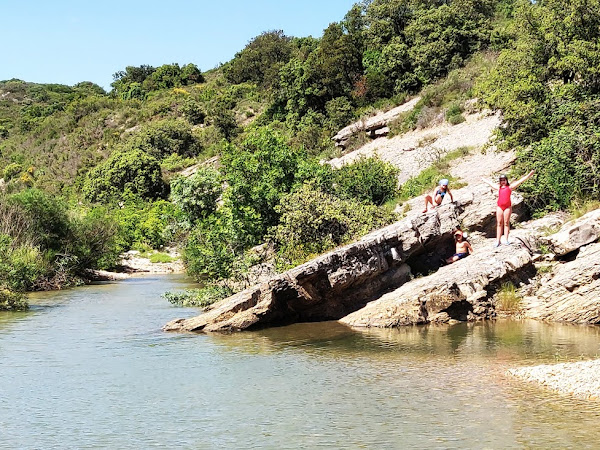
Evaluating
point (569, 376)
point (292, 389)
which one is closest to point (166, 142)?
point (292, 389)

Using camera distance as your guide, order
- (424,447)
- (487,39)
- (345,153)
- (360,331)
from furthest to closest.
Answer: (487,39), (345,153), (360,331), (424,447)

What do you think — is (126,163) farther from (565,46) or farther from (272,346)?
(272,346)

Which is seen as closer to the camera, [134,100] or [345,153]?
[345,153]

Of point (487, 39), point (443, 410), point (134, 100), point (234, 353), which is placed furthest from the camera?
point (134, 100)

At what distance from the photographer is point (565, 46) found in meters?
26.8

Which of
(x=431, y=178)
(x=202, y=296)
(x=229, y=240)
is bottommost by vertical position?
(x=202, y=296)

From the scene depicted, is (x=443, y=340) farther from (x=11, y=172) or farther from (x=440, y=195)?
(x=11, y=172)

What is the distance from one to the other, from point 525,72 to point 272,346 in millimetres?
16870

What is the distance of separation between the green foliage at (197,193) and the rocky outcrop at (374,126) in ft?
38.6

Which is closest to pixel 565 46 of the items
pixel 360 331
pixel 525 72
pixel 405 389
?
pixel 525 72

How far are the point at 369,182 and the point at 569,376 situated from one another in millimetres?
18879

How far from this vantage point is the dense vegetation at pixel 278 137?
24.7m

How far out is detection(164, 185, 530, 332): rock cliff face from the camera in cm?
1878

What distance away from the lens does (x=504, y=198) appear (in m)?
19.8
